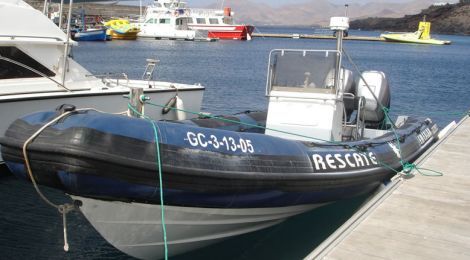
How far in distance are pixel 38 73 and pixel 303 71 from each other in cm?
482

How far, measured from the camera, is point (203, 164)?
5477mm

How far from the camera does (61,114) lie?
5.27 m

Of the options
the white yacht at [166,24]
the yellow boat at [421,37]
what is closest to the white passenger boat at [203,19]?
the white yacht at [166,24]

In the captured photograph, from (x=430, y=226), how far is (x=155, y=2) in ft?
218

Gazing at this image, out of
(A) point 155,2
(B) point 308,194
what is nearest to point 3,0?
(B) point 308,194

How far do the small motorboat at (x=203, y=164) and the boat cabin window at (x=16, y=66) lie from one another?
4.04 meters

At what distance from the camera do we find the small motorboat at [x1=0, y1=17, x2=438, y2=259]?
16.6ft

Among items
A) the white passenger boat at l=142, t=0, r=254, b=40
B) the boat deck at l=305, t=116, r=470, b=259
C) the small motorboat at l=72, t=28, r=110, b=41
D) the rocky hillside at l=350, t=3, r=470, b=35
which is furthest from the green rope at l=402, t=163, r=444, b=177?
the rocky hillside at l=350, t=3, r=470, b=35

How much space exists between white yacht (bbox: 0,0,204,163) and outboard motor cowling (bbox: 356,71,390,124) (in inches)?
167

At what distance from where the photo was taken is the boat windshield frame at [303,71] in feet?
25.6

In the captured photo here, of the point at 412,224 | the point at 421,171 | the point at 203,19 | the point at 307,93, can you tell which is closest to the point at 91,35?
the point at 203,19

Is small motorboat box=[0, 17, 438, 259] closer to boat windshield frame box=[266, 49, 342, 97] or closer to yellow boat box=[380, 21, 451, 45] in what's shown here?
boat windshield frame box=[266, 49, 342, 97]

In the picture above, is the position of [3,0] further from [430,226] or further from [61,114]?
[430,226]

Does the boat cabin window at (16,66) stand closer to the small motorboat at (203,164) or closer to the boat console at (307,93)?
the small motorboat at (203,164)
